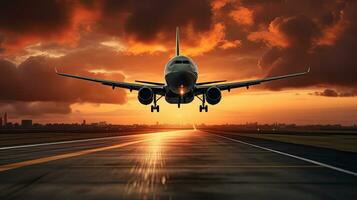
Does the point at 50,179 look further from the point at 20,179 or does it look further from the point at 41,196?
the point at 41,196

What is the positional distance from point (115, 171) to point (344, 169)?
7.82 metres

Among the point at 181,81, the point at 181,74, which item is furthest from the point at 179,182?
the point at 181,81

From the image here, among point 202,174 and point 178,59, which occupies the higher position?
point 178,59

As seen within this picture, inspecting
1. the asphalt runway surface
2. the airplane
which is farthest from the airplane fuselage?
the asphalt runway surface

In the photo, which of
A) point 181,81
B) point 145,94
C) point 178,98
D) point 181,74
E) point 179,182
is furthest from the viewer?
point 178,98

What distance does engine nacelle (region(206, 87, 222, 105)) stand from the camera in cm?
4331

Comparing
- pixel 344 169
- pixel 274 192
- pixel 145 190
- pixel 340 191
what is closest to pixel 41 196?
pixel 145 190

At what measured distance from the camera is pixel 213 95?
43.4 m

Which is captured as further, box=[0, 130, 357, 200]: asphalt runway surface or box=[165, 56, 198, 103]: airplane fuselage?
box=[165, 56, 198, 103]: airplane fuselage

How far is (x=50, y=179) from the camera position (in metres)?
11.6

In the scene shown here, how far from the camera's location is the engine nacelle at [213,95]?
43312 mm

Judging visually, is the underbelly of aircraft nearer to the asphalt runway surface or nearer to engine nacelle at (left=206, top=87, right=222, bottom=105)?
engine nacelle at (left=206, top=87, right=222, bottom=105)

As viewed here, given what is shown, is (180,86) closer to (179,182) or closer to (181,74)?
(181,74)

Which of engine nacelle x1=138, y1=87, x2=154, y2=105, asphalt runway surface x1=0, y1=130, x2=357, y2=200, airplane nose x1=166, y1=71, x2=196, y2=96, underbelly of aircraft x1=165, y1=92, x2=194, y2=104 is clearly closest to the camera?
asphalt runway surface x1=0, y1=130, x2=357, y2=200
